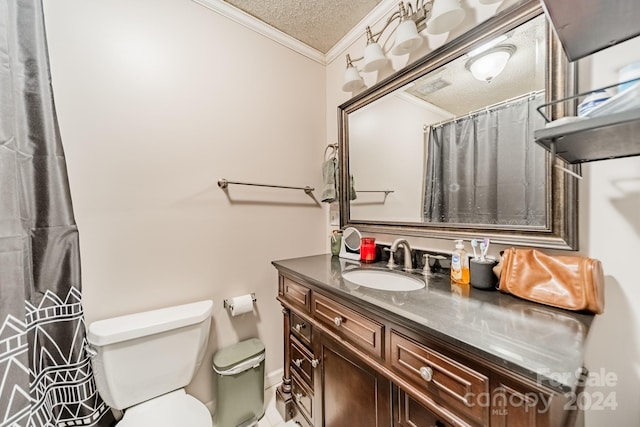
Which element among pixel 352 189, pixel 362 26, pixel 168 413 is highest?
pixel 362 26

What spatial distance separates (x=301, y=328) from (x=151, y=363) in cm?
68

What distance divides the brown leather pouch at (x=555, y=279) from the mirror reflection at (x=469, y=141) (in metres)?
0.17

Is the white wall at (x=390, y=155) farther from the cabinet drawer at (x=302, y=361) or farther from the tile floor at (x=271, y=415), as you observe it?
the tile floor at (x=271, y=415)

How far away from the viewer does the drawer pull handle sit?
619 mm

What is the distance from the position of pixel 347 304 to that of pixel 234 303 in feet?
2.62

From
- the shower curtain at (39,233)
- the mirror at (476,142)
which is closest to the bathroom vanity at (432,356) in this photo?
the mirror at (476,142)

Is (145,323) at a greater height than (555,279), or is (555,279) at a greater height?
(555,279)

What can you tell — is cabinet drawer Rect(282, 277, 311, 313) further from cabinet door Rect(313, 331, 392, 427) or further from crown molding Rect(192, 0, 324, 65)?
crown molding Rect(192, 0, 324, 65)

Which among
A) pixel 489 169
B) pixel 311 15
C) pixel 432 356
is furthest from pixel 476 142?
pixel 311 15

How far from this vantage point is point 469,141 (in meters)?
1.04

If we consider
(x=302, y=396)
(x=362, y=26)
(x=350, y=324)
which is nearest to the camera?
(x=350, y=324)

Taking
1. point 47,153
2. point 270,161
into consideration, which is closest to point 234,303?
point 270,161

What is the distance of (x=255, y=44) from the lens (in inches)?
60.8

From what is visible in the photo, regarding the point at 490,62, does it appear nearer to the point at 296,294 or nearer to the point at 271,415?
the point at 296,294
